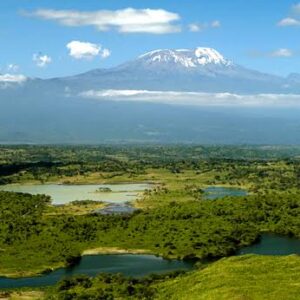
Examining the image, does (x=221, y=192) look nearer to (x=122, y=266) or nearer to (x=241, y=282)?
(x=122, y=266)

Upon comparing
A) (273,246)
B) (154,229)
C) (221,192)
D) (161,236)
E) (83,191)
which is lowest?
(273,246)

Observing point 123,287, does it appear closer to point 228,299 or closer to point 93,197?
point 228,299

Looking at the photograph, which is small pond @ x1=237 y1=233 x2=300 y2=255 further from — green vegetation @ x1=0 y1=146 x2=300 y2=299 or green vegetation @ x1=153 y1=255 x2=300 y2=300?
green vegetation @ x1=153 y1=255 x2=300 y2=300

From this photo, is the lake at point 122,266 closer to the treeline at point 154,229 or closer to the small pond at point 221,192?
the treeline at point 154,229

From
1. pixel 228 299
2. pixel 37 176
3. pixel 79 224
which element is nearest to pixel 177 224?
pixel 79 224

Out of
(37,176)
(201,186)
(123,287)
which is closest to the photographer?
(123,287)

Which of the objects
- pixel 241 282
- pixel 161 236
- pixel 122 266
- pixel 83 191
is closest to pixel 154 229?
pixel 161 236
